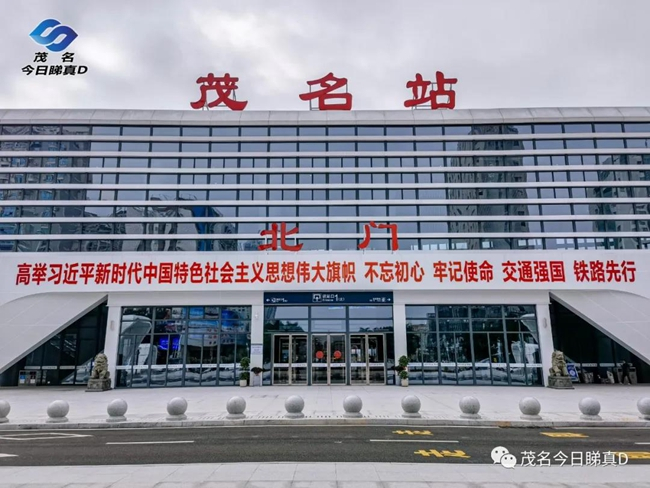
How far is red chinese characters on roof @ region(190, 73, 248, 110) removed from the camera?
34.5 metres

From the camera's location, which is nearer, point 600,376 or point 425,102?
point 600,376

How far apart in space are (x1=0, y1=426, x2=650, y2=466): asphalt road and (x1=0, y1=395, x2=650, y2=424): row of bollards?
0.80 meters

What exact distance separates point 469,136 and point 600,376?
18126 mm

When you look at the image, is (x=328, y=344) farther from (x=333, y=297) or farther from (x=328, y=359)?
(x=333, y=297)

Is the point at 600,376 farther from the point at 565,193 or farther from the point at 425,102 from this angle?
the point at 425,102

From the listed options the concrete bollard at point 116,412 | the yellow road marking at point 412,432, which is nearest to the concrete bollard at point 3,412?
the concrete bollard at point 116,412

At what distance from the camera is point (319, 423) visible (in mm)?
14875

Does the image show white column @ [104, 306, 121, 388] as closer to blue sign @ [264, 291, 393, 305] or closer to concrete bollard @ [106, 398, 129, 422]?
blue sign @ [264, 291, 393, 305]

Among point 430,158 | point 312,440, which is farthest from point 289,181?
point 312,440

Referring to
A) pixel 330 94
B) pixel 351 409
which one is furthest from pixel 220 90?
pixel 351 409

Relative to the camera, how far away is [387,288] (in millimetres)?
26547

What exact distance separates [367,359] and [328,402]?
7.47m

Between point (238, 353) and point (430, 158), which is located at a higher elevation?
point (430, 158)

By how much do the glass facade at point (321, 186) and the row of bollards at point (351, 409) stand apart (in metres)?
17.3
